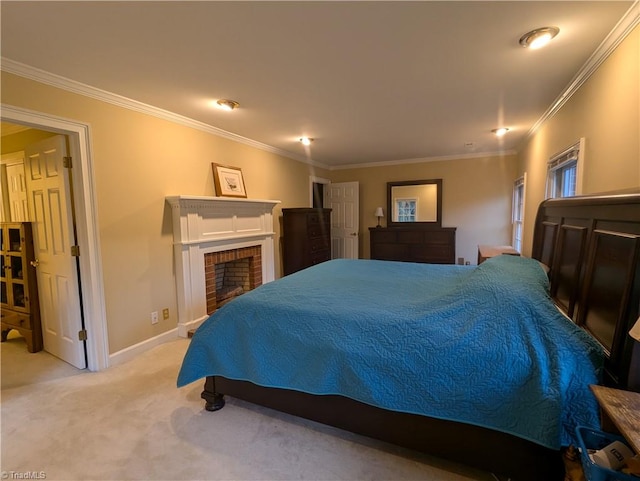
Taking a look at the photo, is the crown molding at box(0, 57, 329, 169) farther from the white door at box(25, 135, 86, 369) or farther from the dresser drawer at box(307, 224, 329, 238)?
the dresser drawer at box(307, 224, 329, 238)

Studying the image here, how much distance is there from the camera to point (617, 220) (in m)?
1.28

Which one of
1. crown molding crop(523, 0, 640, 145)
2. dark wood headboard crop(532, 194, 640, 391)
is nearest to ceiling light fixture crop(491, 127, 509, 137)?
crown molding crop(523, 0, 640, 145)

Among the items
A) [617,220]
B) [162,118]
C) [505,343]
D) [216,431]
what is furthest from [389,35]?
[216,431]

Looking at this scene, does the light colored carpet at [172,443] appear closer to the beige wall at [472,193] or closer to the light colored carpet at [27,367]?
the light colored carpet at [27,367]

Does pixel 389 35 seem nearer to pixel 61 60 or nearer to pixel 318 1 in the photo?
pixel 318 1

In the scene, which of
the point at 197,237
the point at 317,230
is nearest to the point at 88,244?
the point at 197,237

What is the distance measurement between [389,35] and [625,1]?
114cm

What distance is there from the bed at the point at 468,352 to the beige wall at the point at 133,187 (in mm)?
1271

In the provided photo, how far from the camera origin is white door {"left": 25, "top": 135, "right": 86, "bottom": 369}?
2.53 metres

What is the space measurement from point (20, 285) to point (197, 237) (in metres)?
1.76

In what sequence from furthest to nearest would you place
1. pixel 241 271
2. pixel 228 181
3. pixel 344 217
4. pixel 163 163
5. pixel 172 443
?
pixel 344 217 → pixel 241 271 → pixel 228 181 → pixel 163 163 → pixel 172 443

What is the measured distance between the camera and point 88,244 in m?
2.49

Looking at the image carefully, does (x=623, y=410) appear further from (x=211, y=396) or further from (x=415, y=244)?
(x=415, y=244)

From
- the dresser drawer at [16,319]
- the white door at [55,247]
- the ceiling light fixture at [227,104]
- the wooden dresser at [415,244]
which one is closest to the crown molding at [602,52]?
the ceiling light fixture at [227,104]
